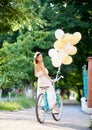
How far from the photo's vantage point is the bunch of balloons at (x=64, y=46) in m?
11.8

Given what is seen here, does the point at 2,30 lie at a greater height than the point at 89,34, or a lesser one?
lesser

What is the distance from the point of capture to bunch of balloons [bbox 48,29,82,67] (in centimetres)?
1181

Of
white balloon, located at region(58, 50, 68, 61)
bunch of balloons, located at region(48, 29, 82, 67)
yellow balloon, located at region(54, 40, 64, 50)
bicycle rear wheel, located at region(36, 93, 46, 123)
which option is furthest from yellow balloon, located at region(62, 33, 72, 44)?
bicycle rear wheel, located at region(36, 93, 46, 123)

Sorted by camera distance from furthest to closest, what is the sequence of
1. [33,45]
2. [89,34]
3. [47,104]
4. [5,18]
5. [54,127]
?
[89,34] < [33,45] < [47,104] < [5,18] < [54,127]

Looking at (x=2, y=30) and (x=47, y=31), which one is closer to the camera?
(x=2, y=30)

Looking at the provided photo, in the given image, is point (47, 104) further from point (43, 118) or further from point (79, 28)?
point (79, 28)

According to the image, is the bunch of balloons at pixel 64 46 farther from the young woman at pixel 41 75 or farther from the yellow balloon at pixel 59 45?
the young woman at pixel 41 75

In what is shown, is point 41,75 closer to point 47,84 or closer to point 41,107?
point 47,84

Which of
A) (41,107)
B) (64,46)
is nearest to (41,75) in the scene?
(41,107)

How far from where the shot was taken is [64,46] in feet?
39.0

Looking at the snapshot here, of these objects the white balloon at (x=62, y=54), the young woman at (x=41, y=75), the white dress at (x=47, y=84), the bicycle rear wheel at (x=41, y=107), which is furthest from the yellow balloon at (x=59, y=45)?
the bicycle rear wheel at (x=41, y=107)

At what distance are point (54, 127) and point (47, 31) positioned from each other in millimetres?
25103

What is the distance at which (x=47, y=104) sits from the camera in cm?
1152

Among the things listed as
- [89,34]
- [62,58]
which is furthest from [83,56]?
[62,58]
